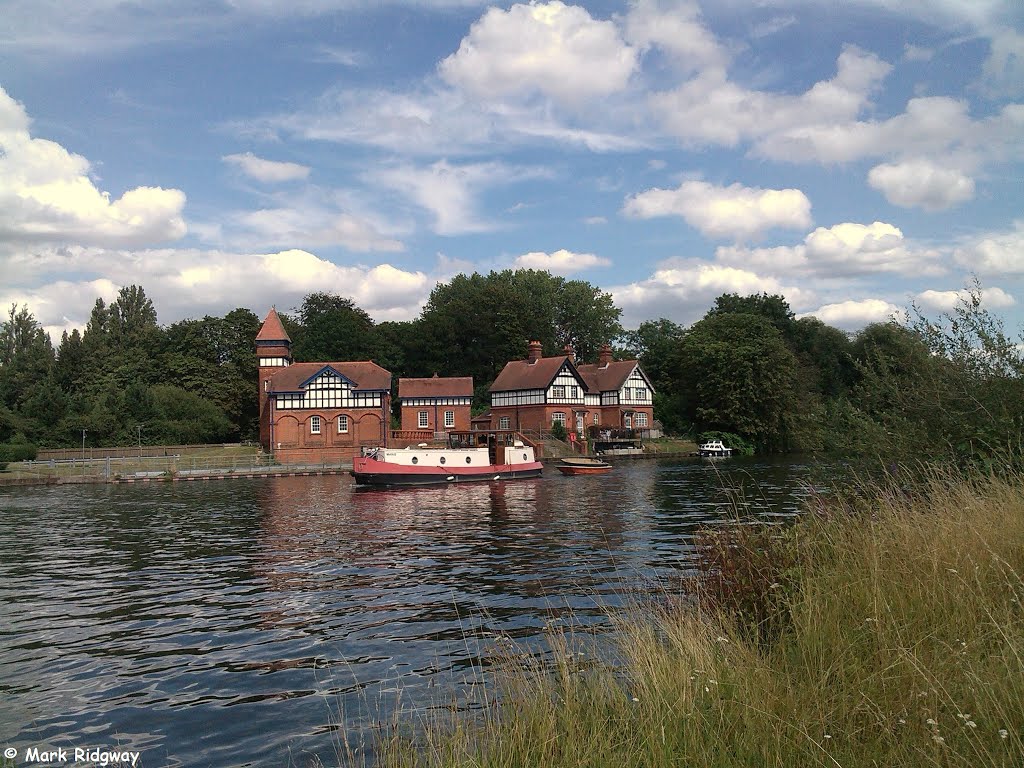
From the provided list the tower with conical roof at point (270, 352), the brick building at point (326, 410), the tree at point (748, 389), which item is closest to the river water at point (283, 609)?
the brick building at point (326, 410)

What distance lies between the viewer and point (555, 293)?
105 metres

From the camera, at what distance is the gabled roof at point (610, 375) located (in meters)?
82.1

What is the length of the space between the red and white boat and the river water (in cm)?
1089

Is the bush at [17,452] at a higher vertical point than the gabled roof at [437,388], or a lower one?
lower

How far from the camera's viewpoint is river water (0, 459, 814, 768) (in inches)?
333

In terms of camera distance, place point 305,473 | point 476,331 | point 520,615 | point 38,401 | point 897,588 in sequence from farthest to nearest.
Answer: point 476,331 < point 38,401 < point 305,473 < point 520,615 < point 897,588

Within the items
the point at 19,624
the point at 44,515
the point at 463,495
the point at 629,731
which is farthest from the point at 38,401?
the point at 629,731

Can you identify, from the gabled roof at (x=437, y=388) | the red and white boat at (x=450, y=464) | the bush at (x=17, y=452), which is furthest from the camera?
Result: the gabled roof at (x=437, y=388)

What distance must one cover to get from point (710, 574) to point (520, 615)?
368cm

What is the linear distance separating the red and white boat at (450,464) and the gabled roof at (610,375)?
3300 cm

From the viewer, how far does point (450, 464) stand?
44688 millimetres

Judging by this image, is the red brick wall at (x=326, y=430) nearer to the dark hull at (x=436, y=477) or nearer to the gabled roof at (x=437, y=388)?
the gabled roof at (x=437, y=388)

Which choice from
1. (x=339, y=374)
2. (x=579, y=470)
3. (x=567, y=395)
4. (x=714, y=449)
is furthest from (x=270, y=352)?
(x=714, y=449)

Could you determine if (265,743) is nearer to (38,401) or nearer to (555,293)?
(38,401)
